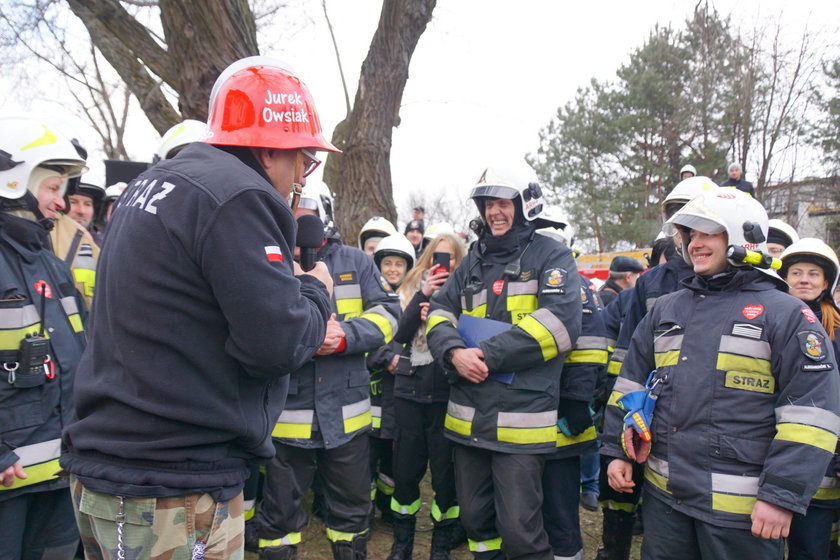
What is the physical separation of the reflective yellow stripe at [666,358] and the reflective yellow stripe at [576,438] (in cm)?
94

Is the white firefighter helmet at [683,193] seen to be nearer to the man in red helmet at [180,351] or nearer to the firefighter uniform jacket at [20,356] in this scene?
the man in red helmet at [180,351]

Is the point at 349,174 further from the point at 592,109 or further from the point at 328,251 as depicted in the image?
the point at 592,109

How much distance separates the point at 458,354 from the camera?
340 cm

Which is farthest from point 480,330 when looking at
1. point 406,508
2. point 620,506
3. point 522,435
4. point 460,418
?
point 620,506

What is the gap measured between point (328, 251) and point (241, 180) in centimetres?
227

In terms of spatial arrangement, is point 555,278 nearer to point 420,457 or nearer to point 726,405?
point 726,405

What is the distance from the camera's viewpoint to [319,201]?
143 inches

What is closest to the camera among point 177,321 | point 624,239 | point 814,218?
point 177,321

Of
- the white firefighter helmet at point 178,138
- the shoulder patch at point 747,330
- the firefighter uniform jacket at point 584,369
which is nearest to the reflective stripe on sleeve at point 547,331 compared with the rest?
the firefighter uniform jacket at point 584,369

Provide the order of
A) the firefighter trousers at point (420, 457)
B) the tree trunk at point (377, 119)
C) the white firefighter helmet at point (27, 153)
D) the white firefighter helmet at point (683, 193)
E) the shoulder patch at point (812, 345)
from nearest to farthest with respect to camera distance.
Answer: the shoulder patch at point (812, 345)
the white firefighter helmet at point (27, 153)
the white firefighter helmet at point (683, 193)
the firefighter trousers at point (420, 457)
the tree trunk at point (377, 119)

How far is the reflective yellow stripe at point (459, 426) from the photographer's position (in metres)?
3.40

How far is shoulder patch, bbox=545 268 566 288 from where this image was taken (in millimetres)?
3352

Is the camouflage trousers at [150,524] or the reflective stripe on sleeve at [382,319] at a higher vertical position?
the reflective stripe on sleeve at [382,319]

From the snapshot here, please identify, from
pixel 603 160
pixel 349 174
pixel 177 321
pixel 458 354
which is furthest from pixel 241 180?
pixel 603 160
